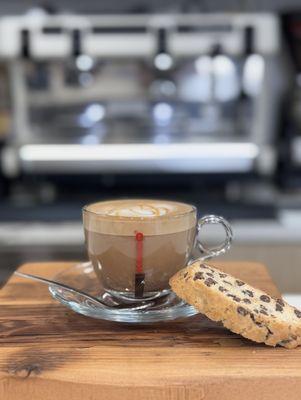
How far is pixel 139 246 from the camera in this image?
705 mm

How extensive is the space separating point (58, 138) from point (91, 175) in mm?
182

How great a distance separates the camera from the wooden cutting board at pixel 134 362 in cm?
53

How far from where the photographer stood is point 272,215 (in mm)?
1939

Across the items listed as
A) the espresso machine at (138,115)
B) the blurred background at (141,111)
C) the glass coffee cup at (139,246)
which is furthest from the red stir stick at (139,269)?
the espresso machine at (138,115)

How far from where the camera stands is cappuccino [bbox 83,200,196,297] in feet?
2.31

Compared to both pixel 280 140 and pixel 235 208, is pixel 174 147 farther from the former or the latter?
pixel 280 140

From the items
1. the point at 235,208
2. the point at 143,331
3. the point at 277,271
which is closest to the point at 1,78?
the point at 235,208

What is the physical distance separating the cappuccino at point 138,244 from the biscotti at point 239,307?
0.06 m

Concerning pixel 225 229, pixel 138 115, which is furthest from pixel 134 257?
pixel 138 115

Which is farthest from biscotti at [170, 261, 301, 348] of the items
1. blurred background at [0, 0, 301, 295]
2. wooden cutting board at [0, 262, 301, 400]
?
blurred background at [0, 0, 301, 295]

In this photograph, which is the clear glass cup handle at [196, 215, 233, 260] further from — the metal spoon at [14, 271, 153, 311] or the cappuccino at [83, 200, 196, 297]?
the metal spoon at [14, 271, 153, 311]

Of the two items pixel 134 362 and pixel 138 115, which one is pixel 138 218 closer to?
pixel 134 362

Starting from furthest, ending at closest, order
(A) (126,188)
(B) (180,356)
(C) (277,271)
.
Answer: (A) (126,188), (C) (277,271), (B) (180,356)

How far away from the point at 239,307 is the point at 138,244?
156 millimetres
